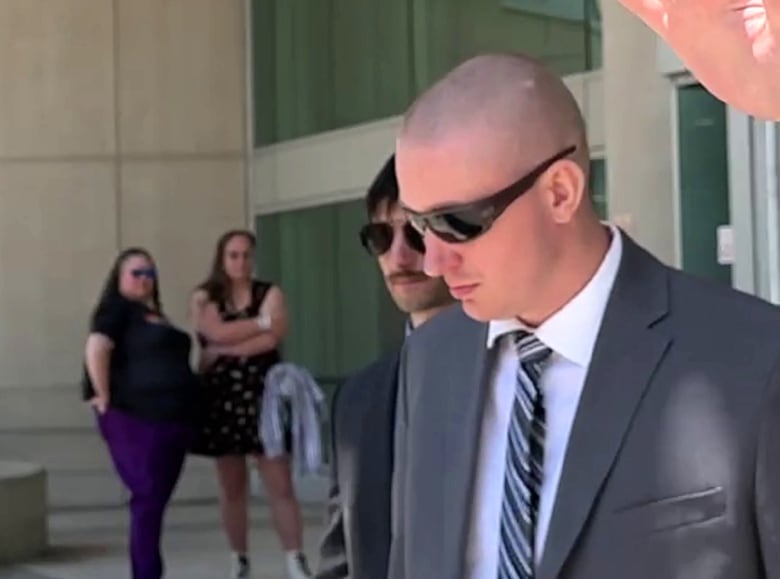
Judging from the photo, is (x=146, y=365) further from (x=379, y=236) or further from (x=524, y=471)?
(x=524, y=471)

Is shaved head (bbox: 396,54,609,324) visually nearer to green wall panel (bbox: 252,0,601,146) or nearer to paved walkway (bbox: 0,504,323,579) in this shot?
paved walkway (bbox: 0,504,323,579)

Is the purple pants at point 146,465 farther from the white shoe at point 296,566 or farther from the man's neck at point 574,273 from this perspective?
the man's neck at point 574,273

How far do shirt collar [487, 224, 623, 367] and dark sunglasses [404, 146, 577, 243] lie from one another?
167 millimetres

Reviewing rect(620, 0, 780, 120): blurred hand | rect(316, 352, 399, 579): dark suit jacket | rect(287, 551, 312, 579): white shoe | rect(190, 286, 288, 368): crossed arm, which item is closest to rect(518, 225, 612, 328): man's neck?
rect(316, 352, 399, 579): dark suit jacket

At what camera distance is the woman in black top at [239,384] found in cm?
847

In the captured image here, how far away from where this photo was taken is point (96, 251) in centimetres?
1480

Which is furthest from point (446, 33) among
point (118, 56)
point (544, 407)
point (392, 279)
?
Answer: point (544, 407)

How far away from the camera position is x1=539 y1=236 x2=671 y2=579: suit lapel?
208cm

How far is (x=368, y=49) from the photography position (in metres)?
13.4

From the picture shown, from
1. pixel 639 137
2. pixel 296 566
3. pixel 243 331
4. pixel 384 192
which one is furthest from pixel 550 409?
pixel 296 566

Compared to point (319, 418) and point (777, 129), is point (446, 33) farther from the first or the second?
point (777, 129)

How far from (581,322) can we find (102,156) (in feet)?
42.6

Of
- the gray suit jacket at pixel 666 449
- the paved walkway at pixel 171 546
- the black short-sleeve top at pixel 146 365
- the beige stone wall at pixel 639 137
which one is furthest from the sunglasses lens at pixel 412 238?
the paved walkway at pixel 171 546

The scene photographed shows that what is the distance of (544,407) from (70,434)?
41.3 feet
